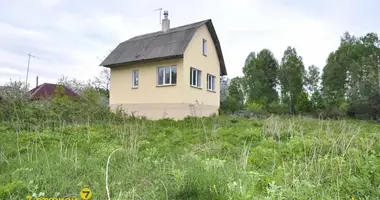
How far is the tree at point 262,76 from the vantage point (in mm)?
38844

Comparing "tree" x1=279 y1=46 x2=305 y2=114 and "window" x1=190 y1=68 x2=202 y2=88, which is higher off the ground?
"tree" x1=279 y1=46 x2=305 y2=114

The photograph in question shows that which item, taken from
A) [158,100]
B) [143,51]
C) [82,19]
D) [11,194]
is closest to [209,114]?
[158,100]

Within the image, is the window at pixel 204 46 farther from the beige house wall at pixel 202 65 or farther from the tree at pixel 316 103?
the tree at pixel 316 103

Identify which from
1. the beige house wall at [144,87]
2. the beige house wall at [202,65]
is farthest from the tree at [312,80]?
the beige house wall at [144,87]

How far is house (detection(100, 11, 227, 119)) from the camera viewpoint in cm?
1312

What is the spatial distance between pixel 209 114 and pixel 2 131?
1145cm

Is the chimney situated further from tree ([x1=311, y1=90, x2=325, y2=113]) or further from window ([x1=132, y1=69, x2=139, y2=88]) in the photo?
tree ([x1=311, y1=90, x2=325, y2=113])

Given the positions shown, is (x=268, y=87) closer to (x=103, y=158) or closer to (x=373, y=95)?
(x=373, y=95)

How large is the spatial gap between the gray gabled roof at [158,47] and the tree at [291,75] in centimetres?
2561

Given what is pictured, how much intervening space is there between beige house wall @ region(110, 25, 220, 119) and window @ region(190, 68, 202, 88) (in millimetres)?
282

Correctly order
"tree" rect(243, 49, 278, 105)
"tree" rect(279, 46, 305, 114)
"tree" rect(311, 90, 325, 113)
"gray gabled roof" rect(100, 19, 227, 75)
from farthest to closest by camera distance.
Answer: "tree" rect(243, 49, 278, 105), "tree" rect(279, 46, 305, 114), "tree" rect(311, 90, 325, 113), "gray gabled roof" rect(100, 19, 227, 75)

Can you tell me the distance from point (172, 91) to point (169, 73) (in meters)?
1.17

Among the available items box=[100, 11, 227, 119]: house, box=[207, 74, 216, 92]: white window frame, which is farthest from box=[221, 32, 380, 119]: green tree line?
box=[100, 11, 227, 119]: house

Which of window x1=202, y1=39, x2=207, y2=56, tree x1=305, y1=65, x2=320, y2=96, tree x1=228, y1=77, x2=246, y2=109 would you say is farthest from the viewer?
tree x1=228, y1=77, x2=246, y2=109
